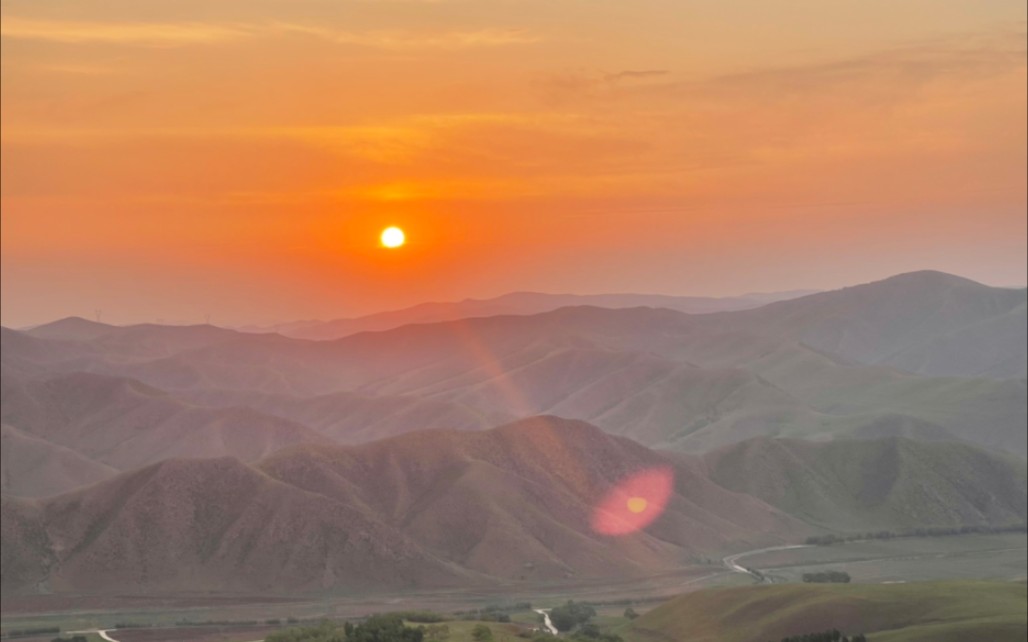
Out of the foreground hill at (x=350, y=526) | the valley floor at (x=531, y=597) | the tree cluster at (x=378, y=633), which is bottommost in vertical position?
the tree cluster at (x=378, y=633)

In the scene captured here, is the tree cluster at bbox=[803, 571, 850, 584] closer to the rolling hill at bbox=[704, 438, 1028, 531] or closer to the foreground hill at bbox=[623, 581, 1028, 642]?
the foreground hill at bbox=[623, 581, 1028, 642]

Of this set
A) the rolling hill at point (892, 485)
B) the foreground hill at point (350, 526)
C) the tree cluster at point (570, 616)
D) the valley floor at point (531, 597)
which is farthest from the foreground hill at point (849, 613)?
the rolling hill at point (892, 485)

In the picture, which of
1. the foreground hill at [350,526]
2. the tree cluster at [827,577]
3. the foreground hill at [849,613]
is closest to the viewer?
the foreground hill at [849,613]

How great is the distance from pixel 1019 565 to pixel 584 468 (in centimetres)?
5756

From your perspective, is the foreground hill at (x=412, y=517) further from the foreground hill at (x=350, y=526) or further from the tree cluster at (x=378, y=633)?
the tree cluster at (x=378, y=633)

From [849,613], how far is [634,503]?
3375 inches

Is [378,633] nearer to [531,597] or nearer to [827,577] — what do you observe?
[531,597]

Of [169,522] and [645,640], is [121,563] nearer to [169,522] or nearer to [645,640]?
[169,522]

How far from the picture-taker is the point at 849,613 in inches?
3568

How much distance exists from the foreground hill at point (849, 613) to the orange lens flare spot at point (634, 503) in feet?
185

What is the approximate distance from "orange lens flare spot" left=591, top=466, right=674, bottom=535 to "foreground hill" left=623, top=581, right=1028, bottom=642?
5643 cm

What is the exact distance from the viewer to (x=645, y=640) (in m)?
99.8

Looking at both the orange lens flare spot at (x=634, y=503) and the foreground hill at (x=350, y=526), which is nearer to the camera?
the foreground hill at (x=350, y=526)

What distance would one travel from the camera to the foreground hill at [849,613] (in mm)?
81562
